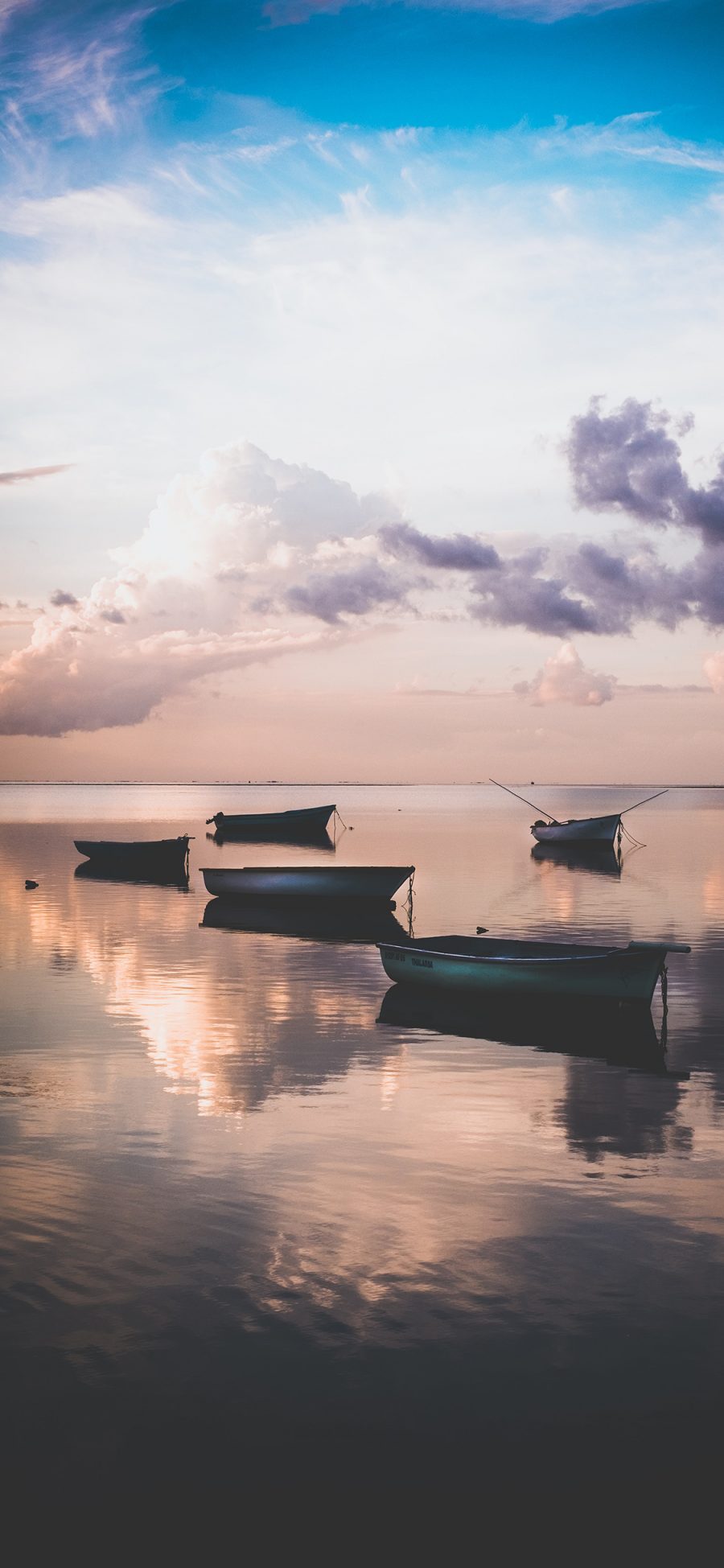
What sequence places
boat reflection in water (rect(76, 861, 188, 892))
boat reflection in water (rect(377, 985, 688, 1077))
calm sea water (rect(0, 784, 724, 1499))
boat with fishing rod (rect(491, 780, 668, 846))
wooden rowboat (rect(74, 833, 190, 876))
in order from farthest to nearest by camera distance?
boat with fishing rod (rect(491, 780, 668, 846))
wooden rowboat (rect(74, 833, 190, 876))
boat reflection in water (rect(76, 861, 188, 892))
boat reflection in water (rect(377, 985, 688, 1077))
calm sea water (rect(0, 784, 724, 1499))

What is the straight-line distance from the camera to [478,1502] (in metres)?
7.96

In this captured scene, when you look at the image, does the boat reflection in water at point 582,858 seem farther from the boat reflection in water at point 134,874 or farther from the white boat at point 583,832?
the boat reflection in water at point 134,874

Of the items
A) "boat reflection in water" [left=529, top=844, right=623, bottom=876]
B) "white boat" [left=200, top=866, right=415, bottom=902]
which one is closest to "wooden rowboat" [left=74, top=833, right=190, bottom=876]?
"white boat" [left=200, top=866, right=415, bottom=902]

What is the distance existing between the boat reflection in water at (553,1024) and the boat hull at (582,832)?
220 ft

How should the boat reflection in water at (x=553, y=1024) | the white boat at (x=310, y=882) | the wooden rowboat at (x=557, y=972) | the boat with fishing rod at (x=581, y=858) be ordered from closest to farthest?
the boat reflection in water at (x=553, y=1024) < the wooden rowboat at (x=557, y=972) < the white boat at (x=310, y=882) < the boat with fishing rod at (x=581, y=858)

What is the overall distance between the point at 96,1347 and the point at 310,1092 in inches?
392

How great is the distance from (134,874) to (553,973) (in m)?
55.2

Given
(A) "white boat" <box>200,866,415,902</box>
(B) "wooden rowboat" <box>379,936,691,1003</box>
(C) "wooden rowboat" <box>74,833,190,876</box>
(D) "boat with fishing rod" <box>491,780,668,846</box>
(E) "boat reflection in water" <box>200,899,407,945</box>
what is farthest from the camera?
(D) "boat with fishing rod" <box>491,780,668,846</box>

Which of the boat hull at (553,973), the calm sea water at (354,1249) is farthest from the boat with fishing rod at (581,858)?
the calm sea water at (354,1249)

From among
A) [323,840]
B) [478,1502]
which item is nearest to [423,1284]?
[478,1502]

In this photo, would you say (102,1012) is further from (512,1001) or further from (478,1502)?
(478,1502)

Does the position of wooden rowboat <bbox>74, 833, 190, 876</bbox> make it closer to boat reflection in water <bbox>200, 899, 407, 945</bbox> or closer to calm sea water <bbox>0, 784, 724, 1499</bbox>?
boat reflection in water <bbox>200, 899, 407, 945</bbox>

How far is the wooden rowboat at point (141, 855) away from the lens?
74500 mm

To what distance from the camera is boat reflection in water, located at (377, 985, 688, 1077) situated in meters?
23.4
